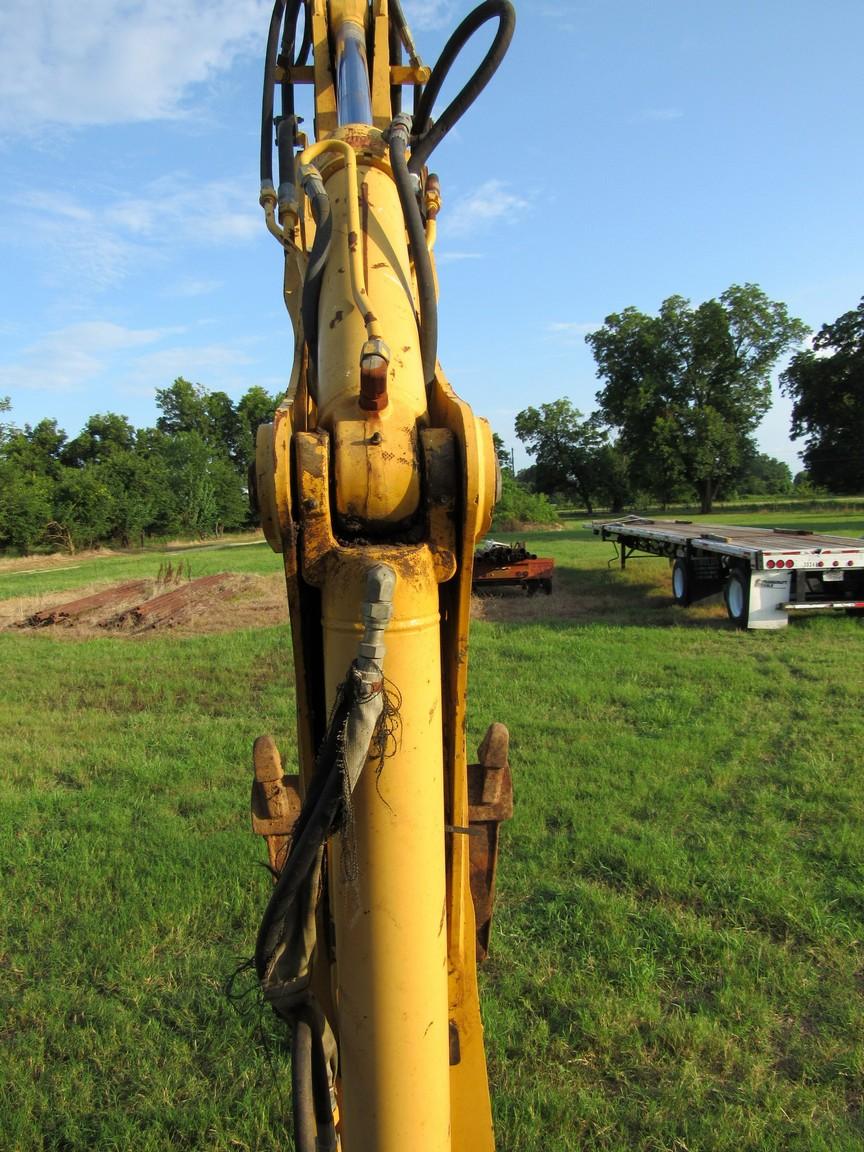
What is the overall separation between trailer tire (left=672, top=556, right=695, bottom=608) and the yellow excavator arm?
10.5m

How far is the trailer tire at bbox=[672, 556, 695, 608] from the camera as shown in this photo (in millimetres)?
11371

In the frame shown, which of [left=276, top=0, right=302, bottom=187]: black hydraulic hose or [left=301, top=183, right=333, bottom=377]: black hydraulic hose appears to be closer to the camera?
[left=301, top=183, right=333, bottom=377]: black hydraulic hose

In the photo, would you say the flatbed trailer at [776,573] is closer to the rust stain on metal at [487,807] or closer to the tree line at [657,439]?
the rust stain on metal at [487,807]

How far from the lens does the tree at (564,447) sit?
5306cm

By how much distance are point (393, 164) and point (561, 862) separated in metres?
3.46

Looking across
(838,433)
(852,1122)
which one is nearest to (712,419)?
(838,433)

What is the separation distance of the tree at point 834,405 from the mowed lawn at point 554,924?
29.9m

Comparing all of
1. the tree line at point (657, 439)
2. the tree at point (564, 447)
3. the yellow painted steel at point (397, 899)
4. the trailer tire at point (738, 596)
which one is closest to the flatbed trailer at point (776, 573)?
the trailer tire at point (738, 596)

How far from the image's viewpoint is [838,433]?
34062 millimetres

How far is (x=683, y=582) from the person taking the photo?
11.6 meters

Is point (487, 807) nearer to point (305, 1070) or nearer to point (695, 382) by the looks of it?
point (305, 1070)

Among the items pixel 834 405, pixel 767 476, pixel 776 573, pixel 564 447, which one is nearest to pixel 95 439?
pixel 564 447

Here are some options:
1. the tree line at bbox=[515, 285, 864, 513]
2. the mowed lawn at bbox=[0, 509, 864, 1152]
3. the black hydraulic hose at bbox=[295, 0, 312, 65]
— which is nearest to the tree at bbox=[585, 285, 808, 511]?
the tree line at bbox=[515, 285, 864, 513]

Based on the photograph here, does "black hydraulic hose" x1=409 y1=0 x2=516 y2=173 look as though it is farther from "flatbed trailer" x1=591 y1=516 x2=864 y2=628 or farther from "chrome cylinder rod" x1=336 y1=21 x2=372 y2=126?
"flatbed trailer" x1=591 y1=516 x2=864 y2=628
